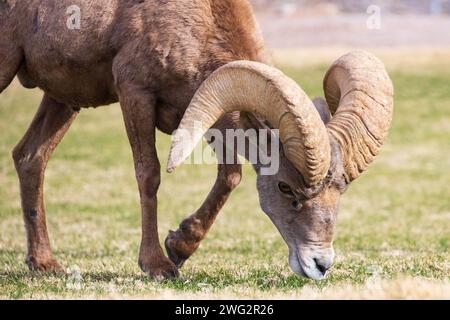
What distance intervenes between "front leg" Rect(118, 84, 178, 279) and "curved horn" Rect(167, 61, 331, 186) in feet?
3.09

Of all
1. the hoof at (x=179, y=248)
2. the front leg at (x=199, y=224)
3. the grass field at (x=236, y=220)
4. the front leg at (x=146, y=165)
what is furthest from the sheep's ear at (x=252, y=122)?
the hoof at (x=179, y=248)

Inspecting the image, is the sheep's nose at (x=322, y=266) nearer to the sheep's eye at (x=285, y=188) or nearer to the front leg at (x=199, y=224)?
the sheep's eye at (x=285, y=188)

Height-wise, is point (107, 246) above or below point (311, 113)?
below

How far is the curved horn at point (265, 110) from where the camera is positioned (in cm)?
760

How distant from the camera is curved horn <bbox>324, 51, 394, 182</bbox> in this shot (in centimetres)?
799

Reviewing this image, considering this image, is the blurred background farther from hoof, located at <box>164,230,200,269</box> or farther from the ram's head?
the ram's head

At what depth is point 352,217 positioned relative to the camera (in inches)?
699

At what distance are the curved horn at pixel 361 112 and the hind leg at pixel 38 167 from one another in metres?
3.25

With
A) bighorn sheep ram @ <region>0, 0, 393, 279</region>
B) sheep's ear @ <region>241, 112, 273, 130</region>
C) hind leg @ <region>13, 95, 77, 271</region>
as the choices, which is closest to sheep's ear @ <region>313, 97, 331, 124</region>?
bighorn sheep ram @ <region>0, 0, 393, 279</region>

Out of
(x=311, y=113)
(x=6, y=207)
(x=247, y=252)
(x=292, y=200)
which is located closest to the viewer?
(x=311, y=113)

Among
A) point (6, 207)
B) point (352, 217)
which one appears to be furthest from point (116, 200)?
point (352, 217)

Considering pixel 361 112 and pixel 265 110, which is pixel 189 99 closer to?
pixel 265 110

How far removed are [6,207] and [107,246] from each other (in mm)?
6652
